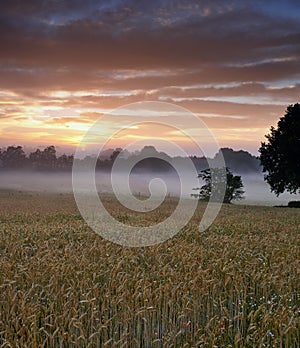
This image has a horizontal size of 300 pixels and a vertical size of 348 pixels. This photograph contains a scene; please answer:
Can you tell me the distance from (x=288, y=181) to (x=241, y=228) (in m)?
29.1

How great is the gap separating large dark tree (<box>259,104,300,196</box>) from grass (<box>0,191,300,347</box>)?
31.8 meters

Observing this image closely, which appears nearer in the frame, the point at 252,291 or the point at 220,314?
the point at 220,314

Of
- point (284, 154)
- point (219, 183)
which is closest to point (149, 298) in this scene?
point (284, 154)

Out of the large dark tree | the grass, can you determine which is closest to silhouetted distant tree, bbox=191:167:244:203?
the large dark tree

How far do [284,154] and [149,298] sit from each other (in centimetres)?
4272

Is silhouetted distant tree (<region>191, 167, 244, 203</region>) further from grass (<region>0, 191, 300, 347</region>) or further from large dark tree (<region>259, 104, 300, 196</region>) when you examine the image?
grass (<region>0, 191, 300, 347</region>)

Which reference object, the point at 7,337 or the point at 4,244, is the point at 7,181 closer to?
the point at 4,244

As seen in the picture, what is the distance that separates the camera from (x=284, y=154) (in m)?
48.4

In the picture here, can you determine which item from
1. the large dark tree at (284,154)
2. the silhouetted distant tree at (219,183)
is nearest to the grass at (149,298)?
the large dark tree at (284,154)

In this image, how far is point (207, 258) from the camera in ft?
46.0

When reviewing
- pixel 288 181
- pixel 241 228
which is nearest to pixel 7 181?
pixel 288 181

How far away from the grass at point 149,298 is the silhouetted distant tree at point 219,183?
1860 inches

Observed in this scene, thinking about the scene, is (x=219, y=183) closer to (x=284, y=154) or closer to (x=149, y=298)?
(x=284, y=154)

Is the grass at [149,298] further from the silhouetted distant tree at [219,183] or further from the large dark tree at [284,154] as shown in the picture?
the silhouetted distant tree at [219,183]
